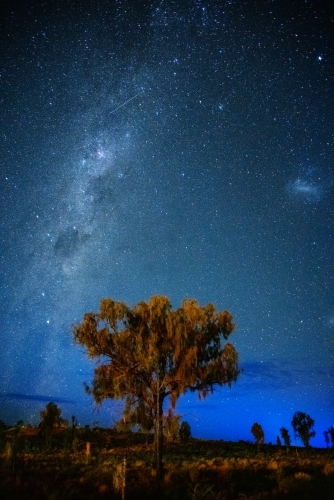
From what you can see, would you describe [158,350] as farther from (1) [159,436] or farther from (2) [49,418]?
(2) [49,418]

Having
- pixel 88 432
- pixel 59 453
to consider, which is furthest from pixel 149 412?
pixel 88 432

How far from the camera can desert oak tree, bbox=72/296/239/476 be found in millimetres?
18188

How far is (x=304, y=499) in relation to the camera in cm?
1341

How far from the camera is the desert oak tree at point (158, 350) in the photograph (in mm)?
18188

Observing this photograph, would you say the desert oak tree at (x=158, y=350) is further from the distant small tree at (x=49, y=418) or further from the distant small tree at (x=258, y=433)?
the distant small tree at (x=258, y=433)

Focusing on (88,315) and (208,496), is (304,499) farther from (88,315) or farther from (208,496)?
(88,315)

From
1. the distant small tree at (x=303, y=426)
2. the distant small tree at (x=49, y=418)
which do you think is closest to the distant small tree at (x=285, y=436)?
the distant small tree at (x=303, y=426)

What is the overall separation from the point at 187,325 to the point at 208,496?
705 centimetres

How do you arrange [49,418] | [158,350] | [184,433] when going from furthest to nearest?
1. [184,433]
2. [49,418]
3. [158,350]

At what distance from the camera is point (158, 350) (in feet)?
59.1

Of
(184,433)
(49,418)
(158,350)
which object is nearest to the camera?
(158,350)

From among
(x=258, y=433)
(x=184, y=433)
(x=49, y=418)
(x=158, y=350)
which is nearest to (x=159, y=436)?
(x=158, y=350)

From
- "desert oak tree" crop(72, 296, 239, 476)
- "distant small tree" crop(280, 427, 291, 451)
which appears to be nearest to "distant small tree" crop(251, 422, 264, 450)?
"distant small tree" crop(280, 427, 291, 451)

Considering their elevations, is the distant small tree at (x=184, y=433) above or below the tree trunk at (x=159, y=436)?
above
